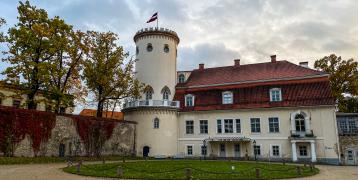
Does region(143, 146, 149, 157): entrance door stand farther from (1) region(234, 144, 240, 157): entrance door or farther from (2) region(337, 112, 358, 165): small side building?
(2) region(337, 112, 358, 165): small side building

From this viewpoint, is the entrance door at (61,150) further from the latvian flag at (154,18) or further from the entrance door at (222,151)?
the latvian flag at (154,18)

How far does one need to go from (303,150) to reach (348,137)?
4246 millimetres

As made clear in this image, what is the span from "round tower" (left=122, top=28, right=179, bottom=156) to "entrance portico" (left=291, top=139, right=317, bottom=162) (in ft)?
41.1

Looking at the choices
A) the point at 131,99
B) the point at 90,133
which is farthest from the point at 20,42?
the point at 131,99

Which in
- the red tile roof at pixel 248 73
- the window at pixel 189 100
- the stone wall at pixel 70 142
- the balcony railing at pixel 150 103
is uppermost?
the red tile roof at pixel 248 73

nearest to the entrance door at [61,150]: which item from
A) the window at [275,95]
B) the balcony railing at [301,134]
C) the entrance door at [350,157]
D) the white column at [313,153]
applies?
the window at [275,95]

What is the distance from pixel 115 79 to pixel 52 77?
7088 mm

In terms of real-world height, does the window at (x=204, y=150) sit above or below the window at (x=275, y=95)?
below

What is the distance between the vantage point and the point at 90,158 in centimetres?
2681

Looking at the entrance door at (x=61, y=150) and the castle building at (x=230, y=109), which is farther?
the castle building at (x=230, y=109)

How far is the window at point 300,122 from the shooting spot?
101ft

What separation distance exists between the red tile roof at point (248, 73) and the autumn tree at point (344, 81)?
714 centimetres

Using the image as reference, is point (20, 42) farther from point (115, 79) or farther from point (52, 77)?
point (115, 79)

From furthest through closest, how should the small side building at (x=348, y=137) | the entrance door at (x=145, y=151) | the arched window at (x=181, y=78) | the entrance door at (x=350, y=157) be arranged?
1. the arched window at (x=181, y=78)
2. the entrance door at (x=145, y=151)
3. the small side building at (x=348, y=137)
4. the entrance door at (x=350, y=157)
